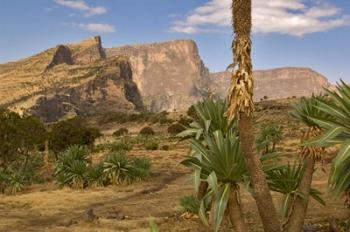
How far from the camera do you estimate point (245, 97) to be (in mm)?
6945

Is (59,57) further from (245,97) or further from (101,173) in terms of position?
(245,97)

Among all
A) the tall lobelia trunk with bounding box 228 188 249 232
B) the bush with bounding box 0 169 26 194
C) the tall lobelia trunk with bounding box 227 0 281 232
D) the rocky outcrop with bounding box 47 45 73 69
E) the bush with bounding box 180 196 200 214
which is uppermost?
the rocky outcrop with bounding box 47 45 73 69

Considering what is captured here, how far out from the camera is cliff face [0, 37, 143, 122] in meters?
139

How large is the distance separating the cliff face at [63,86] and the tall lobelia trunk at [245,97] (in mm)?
125727

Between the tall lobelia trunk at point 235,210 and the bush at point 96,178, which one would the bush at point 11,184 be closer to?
the bush at point 96,178

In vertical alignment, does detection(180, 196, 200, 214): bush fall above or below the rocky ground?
above

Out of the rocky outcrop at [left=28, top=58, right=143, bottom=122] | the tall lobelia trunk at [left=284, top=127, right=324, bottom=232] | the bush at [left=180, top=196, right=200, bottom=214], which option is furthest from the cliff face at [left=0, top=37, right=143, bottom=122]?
the tall lobelia trunk at [left=284, top=127, right=324, bottom=232]

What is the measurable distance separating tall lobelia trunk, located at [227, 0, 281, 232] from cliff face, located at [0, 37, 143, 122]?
125727 mm

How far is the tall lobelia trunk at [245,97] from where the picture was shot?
6.88 meters

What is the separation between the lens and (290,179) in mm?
8391

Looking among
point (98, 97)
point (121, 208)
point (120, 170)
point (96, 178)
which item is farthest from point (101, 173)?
point (98, 97)

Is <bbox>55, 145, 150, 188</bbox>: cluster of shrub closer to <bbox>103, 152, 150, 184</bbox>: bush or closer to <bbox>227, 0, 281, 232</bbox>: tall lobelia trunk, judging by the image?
<bbox>103, 152, 150, 184</bbox>: bush

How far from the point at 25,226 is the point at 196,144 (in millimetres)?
8169

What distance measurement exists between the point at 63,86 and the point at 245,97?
151 meters
